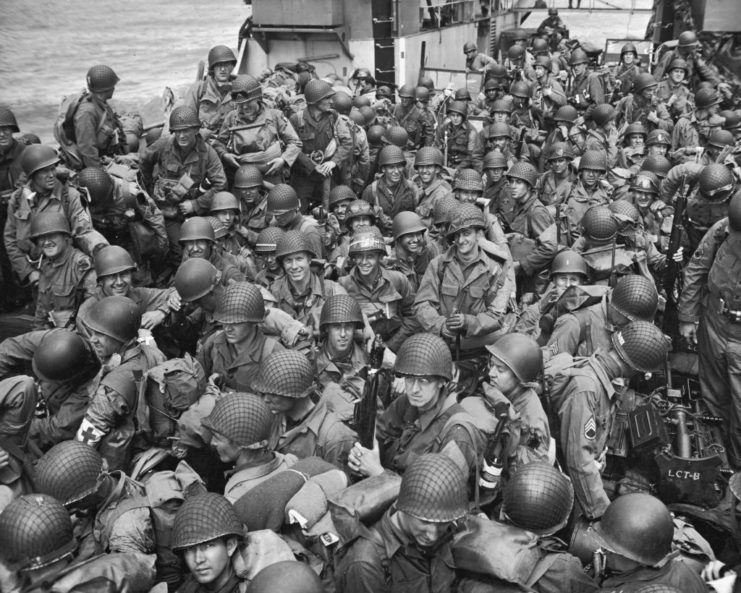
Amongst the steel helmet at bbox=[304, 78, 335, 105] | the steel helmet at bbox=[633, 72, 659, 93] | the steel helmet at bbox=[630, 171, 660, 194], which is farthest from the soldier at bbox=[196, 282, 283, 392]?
the steel helmet at bbox=[633, 72, 659, 93]

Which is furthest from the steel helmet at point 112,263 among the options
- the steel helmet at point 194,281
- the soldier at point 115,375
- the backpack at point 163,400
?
the backpack at point 163,400

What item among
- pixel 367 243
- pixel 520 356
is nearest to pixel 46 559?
pixel 520 356

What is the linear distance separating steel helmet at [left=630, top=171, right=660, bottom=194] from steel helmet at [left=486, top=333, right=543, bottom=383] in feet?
16.0

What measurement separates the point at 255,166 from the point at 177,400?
4556 millimetres

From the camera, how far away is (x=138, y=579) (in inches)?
126

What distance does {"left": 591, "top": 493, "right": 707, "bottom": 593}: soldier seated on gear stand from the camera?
3225mm

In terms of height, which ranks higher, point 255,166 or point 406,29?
point 406,29

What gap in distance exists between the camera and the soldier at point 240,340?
17.0 feet

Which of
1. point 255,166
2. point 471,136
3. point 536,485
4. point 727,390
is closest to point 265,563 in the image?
point 536,485

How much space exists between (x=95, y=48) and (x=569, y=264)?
24008 millimetres

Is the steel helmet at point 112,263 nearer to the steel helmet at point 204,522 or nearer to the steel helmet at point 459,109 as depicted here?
the steel helmet at point 204,522

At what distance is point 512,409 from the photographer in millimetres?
4238

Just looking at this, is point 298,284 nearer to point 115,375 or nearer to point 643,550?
point 115,375

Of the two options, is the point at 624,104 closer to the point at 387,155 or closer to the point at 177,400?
the point at 387,155
